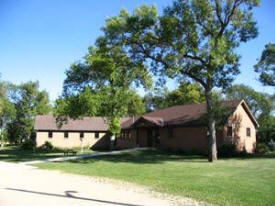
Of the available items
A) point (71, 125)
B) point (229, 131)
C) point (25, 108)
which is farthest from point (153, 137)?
point (25, 108)

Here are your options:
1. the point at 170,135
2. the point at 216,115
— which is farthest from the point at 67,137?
the point at 216,115

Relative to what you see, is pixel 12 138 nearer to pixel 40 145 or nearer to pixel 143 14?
pixel 40 145

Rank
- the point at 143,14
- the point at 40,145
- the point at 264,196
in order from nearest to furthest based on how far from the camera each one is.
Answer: the point at 264,196, the point at 143,14, the point at 40,145

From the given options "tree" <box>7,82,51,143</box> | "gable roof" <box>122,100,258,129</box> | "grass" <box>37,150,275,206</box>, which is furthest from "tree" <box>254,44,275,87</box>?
"tree" <box>7,82,51,143</box>

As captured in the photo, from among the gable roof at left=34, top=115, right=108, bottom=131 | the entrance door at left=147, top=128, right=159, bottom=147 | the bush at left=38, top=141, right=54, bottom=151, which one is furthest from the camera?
the gable roof at left=34, top=115, right=108, bottom=131

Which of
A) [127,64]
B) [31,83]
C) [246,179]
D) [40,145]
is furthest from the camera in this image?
[31,83]

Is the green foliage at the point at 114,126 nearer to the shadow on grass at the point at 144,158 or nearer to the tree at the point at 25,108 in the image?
the shadow on grass at the point at 144,158

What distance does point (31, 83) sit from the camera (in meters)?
76.8

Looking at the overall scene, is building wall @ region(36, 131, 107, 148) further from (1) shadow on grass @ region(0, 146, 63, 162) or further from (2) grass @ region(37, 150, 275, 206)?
(2) grass @ region(37, 150, 275, 206)

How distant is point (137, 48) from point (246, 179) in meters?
15.4

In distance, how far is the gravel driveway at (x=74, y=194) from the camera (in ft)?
36.2

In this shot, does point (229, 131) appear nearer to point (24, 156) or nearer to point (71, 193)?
point (24, 156)

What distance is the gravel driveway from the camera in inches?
435

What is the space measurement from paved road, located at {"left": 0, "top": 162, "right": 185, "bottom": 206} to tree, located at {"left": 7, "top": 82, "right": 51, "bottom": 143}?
→ 202 feet
